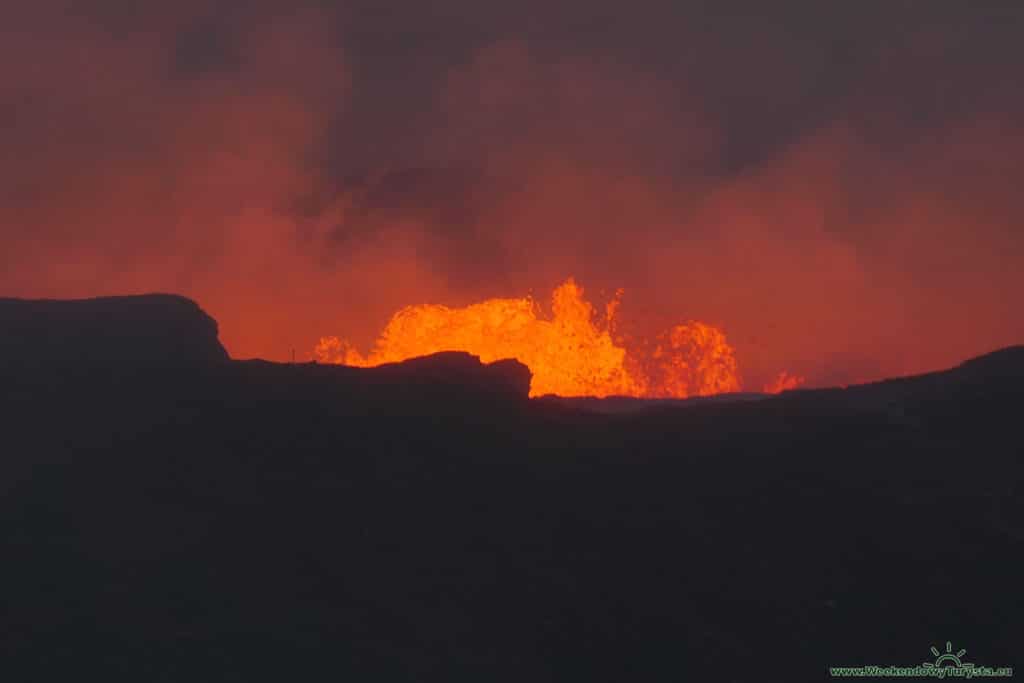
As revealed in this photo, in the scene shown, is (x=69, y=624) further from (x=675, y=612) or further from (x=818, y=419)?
(x=818, y=419)

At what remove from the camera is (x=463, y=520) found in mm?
70438

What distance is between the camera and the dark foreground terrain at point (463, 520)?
61.1m

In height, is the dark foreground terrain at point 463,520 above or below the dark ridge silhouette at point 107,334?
below

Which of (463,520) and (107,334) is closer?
(463,520)

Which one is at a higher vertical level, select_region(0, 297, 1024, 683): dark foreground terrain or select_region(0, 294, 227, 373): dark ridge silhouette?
select_region(0, 294, 227, 373): dark ridge silhouette

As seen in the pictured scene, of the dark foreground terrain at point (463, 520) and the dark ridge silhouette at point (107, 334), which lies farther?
the dark ridge silhouette at point (107, 334)

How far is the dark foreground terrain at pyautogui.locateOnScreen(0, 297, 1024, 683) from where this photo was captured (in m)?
61.1

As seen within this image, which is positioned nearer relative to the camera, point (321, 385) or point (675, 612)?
point (675, 612)

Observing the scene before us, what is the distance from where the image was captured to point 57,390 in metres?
79.3

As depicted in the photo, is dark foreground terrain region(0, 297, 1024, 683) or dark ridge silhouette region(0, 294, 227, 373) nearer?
dark foreground terrain region(0, 297, 1024, 683)

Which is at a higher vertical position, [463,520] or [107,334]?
[107,334]

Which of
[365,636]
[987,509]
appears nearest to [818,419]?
[987,509]

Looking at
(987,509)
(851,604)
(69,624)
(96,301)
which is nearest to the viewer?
(69,624)

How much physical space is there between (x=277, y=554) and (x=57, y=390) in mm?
19830
